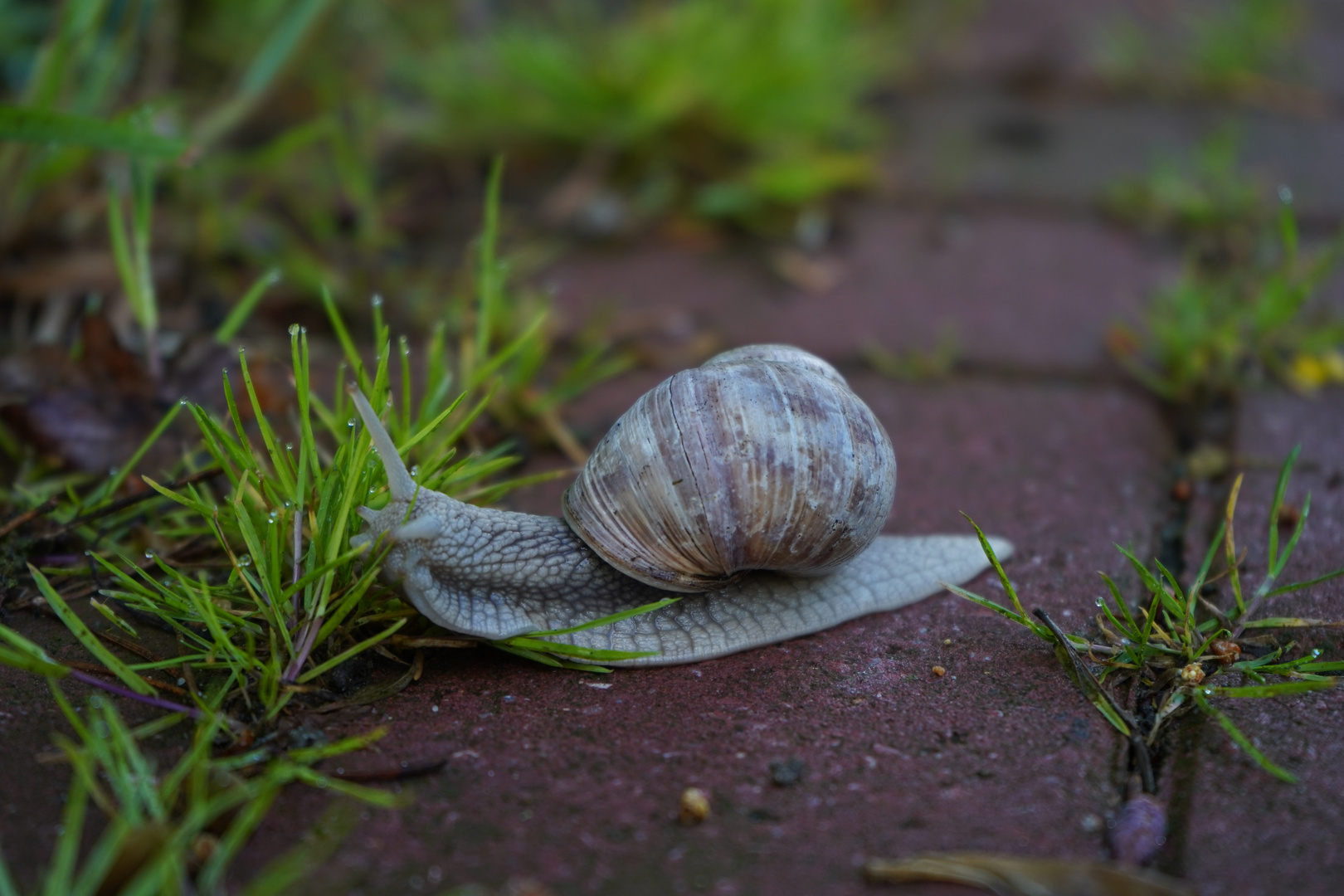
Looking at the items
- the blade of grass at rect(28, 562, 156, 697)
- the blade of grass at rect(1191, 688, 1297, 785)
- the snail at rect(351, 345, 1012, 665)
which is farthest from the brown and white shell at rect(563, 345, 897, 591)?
the blade of grass at rect(28, 562, 156, 697)

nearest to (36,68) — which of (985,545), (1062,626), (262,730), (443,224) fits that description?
(443,224)

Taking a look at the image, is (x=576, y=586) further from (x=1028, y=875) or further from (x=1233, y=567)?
(x=1233, y=567)

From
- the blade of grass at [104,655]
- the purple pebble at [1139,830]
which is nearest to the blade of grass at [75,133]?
the blade of grass at [104,655]

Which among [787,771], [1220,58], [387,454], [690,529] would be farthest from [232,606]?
[1220,58]

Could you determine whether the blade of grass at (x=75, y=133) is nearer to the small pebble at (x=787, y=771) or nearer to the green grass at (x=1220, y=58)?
the small pebble at (x=787, y=771)

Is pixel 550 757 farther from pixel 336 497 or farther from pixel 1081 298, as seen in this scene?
pixel 1081 298
